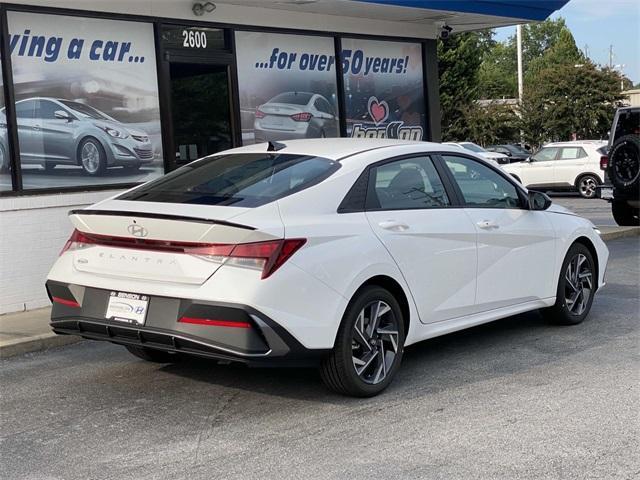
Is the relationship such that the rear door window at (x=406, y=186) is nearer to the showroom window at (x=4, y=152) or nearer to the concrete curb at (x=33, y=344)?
the concrete curb at (x=33, y=344)

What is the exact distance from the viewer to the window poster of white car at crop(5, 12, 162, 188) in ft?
28.8

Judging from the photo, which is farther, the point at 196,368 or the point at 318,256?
the point at 196,368

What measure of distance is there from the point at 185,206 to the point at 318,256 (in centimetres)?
85

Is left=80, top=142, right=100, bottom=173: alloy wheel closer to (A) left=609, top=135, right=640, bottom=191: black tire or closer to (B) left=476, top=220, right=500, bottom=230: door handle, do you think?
(B) left=476, top=220, right=500, bottom=230: door handle

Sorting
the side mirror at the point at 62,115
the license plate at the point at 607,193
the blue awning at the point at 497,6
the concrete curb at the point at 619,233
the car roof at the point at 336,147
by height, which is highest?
the blue awning at the point at 497,6

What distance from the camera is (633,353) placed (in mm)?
6430

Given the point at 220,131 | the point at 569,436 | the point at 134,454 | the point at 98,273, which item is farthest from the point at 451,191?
the point at 220,131

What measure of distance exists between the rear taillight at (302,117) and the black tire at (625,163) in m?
4.93

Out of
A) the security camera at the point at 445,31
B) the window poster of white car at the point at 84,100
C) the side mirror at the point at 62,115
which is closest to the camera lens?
the window poster of white car at the point at 84,100

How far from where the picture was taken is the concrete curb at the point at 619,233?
43.8 ft

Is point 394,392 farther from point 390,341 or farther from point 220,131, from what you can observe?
point 220,131

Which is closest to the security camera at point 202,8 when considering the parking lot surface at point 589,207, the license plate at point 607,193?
the license plate at point 607,193

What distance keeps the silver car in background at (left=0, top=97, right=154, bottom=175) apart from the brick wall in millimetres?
462

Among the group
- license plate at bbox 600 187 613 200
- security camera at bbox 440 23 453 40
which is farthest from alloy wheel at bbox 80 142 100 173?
license plate at bbox 600 187 613 200
